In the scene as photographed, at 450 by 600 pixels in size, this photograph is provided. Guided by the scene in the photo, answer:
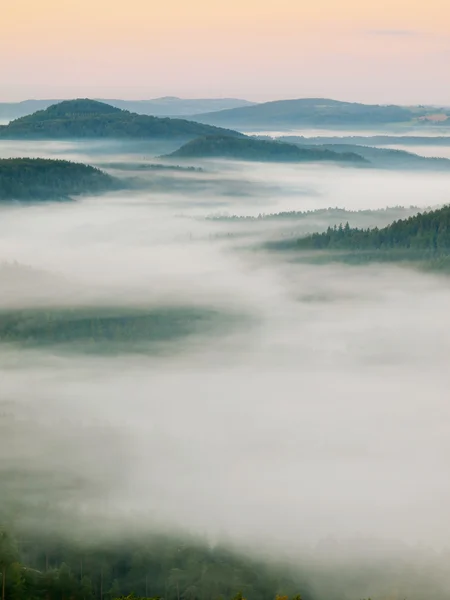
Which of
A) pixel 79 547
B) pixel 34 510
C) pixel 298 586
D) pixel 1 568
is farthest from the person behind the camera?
pixel 34 510

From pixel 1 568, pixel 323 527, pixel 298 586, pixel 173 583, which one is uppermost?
pixel 1 568

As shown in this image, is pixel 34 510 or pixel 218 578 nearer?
pixel 218 578

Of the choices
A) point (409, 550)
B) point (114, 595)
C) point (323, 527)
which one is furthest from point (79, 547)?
point (323, 527)

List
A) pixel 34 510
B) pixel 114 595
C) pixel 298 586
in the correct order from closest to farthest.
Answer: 1. pixel 114 595
2. pixel 298 586
3. pixel 34 510

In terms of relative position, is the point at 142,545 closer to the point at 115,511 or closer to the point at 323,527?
the point at 115,511

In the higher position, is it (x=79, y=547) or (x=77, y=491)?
(x=79, y=547)

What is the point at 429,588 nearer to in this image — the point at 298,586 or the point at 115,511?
the point at 298,586
